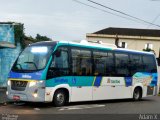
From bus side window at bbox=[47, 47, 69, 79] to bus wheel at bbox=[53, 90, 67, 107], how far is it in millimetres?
799

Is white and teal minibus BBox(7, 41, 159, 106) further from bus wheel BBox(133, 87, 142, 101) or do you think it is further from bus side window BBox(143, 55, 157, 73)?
bus side window BBox(143, 55, 157, 73)

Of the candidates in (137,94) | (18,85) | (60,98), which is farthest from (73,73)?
(137,94)

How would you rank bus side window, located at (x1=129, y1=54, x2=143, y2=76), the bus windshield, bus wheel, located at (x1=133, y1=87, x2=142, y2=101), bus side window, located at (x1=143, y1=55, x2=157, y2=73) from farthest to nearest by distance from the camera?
bus side window, located at (x1=143, y1=55, x2=157, y2=73) < bus wheel, located at (x1=133, y1=87, x2=142, y2=101) < bus side window, located at (x1=129, y1=54, x2=143, y2=76) < the bus windshield

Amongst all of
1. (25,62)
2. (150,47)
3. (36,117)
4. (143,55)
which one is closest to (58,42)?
(25,62)

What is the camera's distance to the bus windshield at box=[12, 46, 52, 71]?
728 inches

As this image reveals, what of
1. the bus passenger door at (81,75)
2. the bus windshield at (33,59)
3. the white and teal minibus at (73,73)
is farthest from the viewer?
the bus passenger door at (81,75)

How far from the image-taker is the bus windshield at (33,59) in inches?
728

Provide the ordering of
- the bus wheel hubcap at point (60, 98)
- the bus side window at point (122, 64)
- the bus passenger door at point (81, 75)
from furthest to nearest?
the bus side window at point (122, 64) < the bus passenger door at point (81, 75) < the bus wheel hubcap at point (60, 98)

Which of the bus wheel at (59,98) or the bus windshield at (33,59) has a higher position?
the bus windshield at (33,59)

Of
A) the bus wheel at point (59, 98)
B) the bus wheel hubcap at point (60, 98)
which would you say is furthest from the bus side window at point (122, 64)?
the bus wheel hubcap at point (60, 98)

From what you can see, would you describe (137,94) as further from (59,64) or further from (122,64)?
(59,64)

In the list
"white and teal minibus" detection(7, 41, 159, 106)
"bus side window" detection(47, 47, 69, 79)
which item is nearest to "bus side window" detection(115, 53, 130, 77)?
"white and teal minibus" detection(7, 41, 159, 106)

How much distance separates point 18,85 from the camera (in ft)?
60.8

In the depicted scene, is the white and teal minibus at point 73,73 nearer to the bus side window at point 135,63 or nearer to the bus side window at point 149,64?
the bus side window at point 135,63
